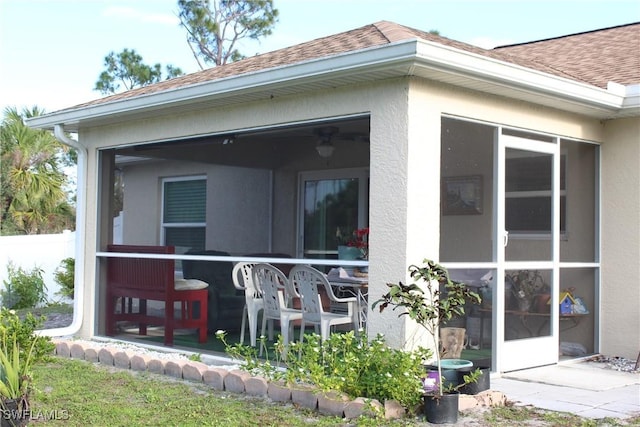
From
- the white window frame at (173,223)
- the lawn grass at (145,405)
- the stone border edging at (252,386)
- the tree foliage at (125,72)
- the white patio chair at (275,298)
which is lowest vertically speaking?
the lawn grass at (145,405)

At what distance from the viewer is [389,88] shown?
602 centimetres

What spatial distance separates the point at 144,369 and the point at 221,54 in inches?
844

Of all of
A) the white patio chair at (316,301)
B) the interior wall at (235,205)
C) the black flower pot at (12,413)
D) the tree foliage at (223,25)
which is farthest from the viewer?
the tree foliage at (223,25)

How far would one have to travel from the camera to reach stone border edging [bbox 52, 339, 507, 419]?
5.18m

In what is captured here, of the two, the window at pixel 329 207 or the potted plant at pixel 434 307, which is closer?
the potted plant at pixel 434 307

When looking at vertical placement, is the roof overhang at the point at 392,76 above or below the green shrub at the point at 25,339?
above

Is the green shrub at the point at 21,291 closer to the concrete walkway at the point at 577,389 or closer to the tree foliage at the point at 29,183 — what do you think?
the tree foliage at the point at 29,183

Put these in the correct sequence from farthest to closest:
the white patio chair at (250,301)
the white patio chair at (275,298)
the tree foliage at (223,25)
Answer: the tree foliage at (223,25)
the white patio chair at (250,301)
the white patio chair at (275,298)

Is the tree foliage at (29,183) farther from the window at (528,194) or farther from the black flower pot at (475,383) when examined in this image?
the black flower pot at (475,383)

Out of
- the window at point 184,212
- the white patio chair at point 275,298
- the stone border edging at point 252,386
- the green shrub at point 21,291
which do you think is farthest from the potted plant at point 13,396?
the green shrub at point 21,291

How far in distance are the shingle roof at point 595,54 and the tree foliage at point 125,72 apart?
62.7 feet

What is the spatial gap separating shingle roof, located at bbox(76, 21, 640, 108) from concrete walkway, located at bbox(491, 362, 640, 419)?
2.72m

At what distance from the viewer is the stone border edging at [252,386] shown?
5176 millimetres

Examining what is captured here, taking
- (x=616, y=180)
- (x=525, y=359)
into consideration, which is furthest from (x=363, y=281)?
(x=616, y=180)
